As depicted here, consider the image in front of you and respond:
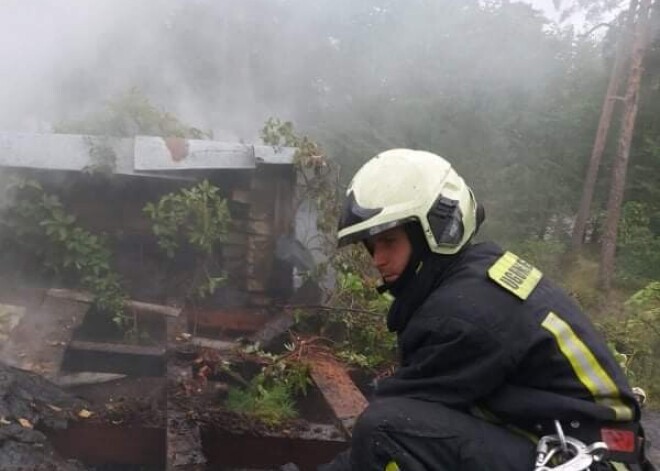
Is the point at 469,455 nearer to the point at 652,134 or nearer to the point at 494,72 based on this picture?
the point at 494,72

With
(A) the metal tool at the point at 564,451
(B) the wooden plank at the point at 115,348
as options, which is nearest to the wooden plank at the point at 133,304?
(B) the wooden plank at the point at 115,348

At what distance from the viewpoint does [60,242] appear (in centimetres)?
460

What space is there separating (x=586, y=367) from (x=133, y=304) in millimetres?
3522

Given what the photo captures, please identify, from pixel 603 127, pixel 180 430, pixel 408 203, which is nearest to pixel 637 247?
pixel 603 127

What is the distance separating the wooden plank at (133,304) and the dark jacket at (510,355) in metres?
3.06

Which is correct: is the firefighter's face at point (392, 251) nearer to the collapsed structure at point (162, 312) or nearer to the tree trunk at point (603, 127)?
the collapsed structure at point (162, 312)

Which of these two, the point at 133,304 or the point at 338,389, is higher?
the point at 133,304

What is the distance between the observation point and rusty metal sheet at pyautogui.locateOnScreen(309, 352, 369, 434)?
11.5 ft

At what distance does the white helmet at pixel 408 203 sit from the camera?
6.48 feet

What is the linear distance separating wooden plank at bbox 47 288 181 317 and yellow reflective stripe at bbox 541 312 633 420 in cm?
329

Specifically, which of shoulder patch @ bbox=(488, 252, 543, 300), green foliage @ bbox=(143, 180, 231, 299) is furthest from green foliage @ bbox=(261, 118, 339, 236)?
shoulder patch @ bbox=(488, 252, 543, 300)

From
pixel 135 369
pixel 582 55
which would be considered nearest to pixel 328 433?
pixel 135 369

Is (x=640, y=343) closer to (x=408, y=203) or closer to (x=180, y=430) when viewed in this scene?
(x=180, y=430)

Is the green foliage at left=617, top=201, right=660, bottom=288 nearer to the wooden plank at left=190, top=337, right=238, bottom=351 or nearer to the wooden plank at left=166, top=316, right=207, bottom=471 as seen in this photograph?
the wooden plank at left=190, top=337, right=238, bottom=351
